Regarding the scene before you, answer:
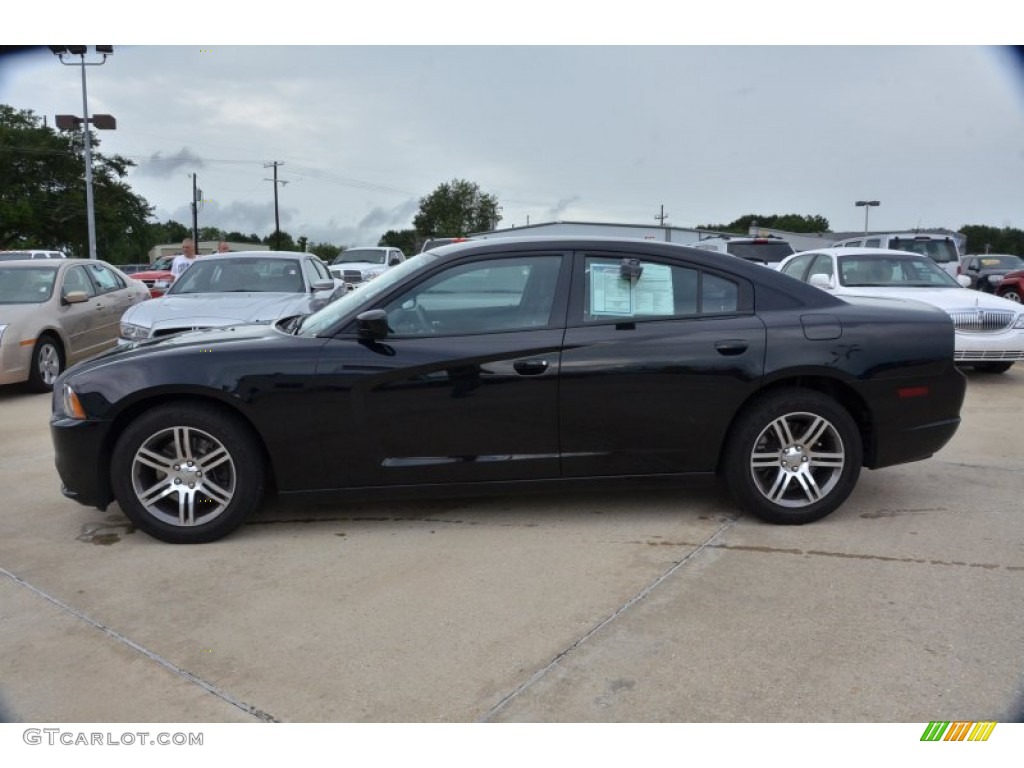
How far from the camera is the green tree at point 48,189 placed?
5509 cm

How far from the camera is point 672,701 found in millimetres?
2764

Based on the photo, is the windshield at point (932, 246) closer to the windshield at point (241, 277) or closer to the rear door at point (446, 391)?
the windshield at point (241, 277)

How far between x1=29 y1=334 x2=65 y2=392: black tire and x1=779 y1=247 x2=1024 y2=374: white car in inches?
310

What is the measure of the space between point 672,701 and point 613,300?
219 centimetres

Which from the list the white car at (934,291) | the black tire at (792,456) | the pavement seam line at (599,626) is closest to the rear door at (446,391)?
the pavement seam line at (599,626)

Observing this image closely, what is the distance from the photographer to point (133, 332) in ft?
26.3

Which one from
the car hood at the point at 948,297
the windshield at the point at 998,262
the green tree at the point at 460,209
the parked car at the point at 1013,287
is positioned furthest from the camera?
the green tree at the point at 460,209

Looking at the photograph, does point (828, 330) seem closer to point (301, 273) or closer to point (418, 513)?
point (418, 513)

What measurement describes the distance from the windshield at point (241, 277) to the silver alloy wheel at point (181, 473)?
5.04 metres

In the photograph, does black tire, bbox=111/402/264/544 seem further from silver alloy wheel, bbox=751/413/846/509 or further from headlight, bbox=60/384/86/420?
silver alloy wheel, bbox=751/413/846/509

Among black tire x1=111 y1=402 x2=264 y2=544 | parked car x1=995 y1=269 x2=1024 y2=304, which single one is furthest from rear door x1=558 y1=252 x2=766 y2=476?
parked car x1=995 y1=269 x2=1024 y2=304

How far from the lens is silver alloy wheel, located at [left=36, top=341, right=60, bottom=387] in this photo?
8789 millimetres

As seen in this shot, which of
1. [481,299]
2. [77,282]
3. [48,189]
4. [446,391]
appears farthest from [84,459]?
[48,189]
